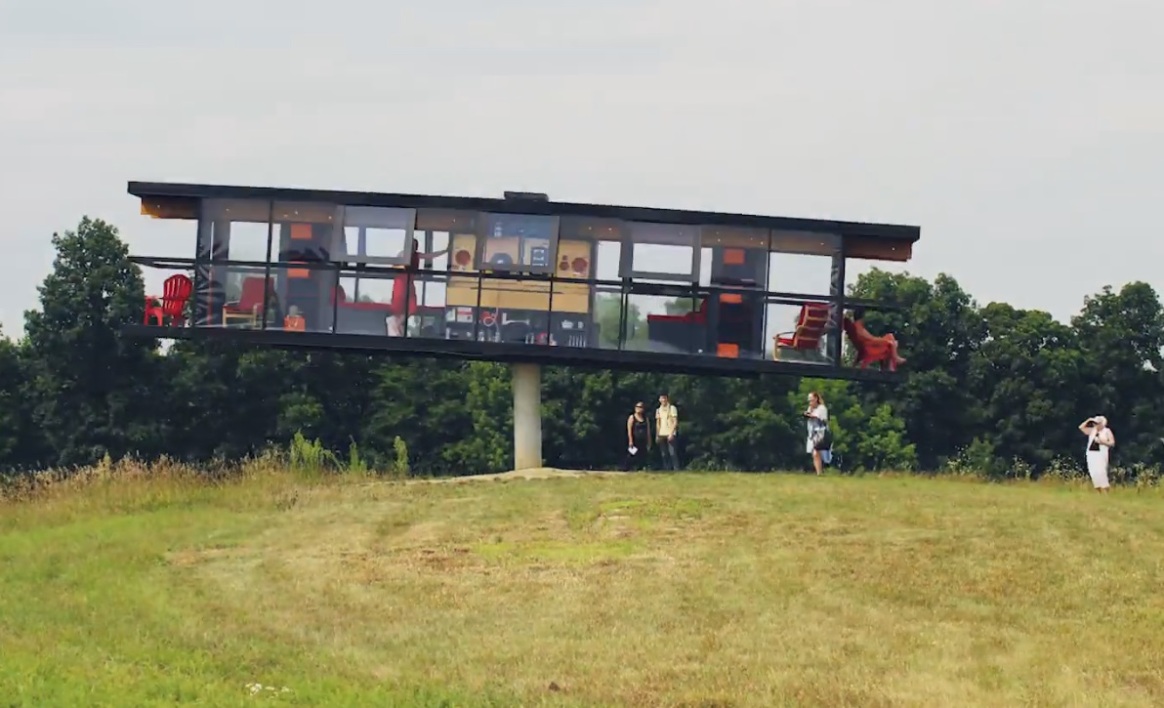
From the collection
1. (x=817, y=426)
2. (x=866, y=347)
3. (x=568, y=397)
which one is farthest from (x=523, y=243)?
(x=568, y=397)

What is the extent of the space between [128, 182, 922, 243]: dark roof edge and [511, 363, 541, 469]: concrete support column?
3.53 m

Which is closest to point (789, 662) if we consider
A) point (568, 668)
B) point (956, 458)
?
point (568, 668)

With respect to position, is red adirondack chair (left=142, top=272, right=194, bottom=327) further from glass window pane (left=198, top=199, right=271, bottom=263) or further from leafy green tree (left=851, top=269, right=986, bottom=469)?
leafy green tree (left=851, top=269, right=986, bottom=469)

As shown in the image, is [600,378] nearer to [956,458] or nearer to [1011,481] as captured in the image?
[956,458]

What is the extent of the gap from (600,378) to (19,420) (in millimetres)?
21983

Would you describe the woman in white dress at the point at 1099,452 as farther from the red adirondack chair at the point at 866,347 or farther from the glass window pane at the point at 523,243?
the glass window pane at the point at 523,243

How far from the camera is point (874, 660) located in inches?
730

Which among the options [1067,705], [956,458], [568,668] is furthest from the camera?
[956,458]

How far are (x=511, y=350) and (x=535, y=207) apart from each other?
2.55 meters

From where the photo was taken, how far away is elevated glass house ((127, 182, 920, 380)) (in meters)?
33.9

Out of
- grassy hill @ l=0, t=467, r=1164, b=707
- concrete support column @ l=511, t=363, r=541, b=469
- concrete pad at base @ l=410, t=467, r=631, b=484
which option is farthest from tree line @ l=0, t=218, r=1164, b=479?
grassy hill @ l=0, t=467, r=1164, b=707

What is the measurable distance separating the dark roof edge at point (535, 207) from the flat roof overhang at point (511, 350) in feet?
7.74

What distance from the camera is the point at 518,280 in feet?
112

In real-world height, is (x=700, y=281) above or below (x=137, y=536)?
above
